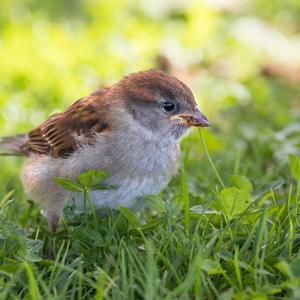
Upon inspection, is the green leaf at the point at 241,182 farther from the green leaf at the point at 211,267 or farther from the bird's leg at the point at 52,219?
the bird's leg at the point at 52,219

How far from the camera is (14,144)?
5.19m

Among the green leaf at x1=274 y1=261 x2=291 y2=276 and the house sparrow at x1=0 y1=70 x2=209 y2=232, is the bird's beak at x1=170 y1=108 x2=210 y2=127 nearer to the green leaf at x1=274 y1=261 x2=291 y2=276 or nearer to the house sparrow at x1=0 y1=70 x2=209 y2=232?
the house sparrow at x1=0 y1=70 x2=209 y2=232

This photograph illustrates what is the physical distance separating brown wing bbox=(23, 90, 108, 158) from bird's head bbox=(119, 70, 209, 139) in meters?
0.24

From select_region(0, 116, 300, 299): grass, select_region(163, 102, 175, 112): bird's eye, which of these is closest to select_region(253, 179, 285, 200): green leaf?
select_region(0, 116, 300, 299): grass

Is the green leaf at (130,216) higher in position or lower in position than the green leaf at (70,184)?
lower

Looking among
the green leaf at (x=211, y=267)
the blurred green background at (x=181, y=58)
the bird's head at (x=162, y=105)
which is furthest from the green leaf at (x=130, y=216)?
the blurred green background at (x=181, y=58)

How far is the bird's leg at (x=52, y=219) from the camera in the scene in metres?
4.34

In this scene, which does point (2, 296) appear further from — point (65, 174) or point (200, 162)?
point (200, 162)

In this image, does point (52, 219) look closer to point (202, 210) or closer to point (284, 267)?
point (202, 210)

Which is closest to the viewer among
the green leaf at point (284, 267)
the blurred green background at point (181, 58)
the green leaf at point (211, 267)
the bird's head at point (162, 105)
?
the green leaf at point (284, 267)

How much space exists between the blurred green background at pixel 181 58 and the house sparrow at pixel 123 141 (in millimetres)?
959

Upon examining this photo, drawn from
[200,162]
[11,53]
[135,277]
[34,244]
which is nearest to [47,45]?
[11,53]

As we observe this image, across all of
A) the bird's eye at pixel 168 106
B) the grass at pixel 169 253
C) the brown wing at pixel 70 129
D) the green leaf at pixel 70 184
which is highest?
the bird's eye at pixel 168 106

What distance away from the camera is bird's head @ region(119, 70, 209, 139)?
4262mm
